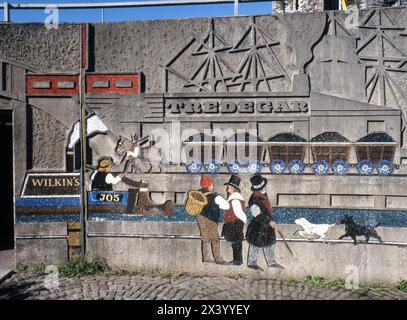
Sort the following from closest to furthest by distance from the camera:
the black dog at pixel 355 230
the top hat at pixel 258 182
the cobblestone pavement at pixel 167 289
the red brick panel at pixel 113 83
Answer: the cobblestone pavement at pixel 167 289
the black dog at pixel 355 230
the top hat at pixel 258 182
the red brick panel at pixel 113 83

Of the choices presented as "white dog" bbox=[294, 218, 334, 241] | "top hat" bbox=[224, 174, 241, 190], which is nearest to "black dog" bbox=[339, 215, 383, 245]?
"white dog" bbox=[294, 218, 334, 241]

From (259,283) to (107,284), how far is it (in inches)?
87.5

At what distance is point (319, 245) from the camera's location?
4762 mm

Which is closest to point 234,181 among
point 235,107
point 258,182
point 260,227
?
point 258,182

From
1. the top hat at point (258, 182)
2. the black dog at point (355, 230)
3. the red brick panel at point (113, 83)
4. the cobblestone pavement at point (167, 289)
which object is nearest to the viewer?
the cobblestone pavement at point (167, 289)

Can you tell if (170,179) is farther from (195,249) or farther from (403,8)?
(403,8)

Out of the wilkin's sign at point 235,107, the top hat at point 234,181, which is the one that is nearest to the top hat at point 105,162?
the wilkin's sign at point 235,107

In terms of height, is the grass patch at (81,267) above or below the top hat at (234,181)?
below

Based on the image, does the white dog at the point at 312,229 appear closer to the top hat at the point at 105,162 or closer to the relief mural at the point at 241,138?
the relief mural at the point at 241,138

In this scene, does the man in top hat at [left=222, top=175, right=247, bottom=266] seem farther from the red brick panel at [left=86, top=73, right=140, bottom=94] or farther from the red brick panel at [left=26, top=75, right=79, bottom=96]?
the red brick panel at [left=26, top=75, right=79, bottom=96]

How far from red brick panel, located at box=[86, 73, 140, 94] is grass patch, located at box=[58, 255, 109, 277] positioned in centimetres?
263

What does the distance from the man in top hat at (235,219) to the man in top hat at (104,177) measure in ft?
5.62

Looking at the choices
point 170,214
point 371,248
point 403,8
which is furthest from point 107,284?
point 403,8

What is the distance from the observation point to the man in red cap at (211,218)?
487 cm
